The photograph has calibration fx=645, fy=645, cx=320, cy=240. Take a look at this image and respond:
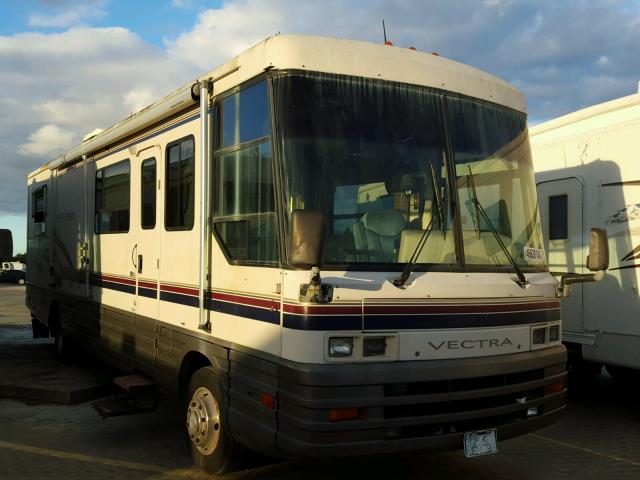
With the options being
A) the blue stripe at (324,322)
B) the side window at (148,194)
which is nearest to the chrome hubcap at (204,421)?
the blue stripe at (324,322)

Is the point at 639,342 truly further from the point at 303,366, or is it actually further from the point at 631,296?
the point at 303,366

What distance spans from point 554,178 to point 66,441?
18.8ft

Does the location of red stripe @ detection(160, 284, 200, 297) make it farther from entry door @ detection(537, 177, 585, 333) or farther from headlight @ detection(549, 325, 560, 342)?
entry door @ detection(537, 177, 585, 333)

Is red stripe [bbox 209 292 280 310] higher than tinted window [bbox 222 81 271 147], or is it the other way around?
tinted window [bbox 222 81 271 147]

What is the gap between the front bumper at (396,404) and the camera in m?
3.69

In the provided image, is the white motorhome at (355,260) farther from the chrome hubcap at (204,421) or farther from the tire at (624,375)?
the tire at (624,375)

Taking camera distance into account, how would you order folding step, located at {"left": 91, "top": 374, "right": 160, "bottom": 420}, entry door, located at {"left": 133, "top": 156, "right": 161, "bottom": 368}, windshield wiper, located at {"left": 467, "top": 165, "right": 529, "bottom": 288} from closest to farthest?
windshield wiper, located at {"left": 467, "top": 165, "right": 529, "bottom": 288} < folding step, located at {"left": 91, "top": 374, "right": 160, "bottom": 420} < entry door, located at {"left": 133, "top": 156, "right": 161, "bottom": 368}

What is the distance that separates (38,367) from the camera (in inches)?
355

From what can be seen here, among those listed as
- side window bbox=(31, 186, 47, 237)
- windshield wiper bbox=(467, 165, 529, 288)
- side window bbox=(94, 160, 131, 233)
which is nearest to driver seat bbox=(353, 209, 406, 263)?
windshield wiper bbox=(467, 165, 529, 288)

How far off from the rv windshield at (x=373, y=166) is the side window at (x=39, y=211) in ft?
24.3

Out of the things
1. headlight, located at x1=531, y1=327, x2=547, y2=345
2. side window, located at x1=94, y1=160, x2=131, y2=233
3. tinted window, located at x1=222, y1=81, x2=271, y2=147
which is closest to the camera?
tinted window, located at x1=222, y1=81, x2=271, y2=147

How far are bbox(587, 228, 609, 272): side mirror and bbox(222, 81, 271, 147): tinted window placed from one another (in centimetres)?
264

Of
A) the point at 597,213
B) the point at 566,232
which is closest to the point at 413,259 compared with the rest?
the point at 597,213

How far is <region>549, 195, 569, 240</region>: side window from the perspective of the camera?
7105mm
